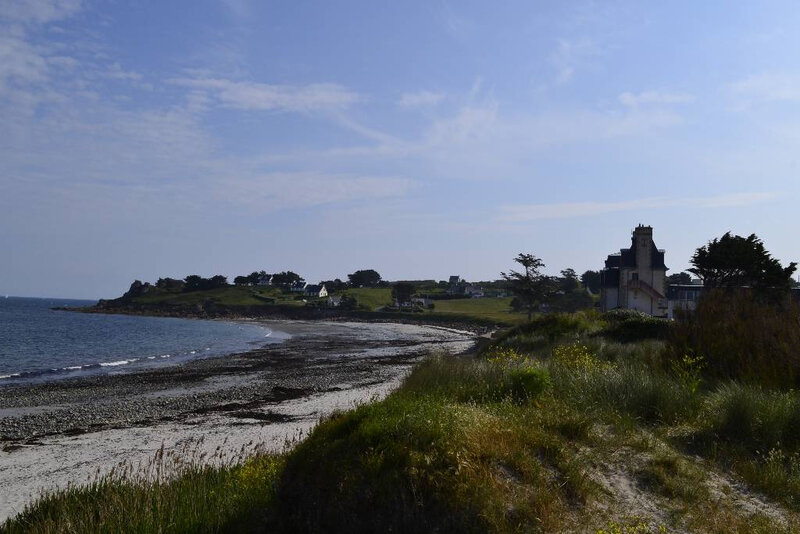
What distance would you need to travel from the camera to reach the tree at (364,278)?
18288 cm

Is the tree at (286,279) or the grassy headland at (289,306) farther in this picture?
the tree at (286,279)

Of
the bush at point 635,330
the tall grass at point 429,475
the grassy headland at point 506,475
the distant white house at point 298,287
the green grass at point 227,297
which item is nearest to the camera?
the tall grass at point 429,475

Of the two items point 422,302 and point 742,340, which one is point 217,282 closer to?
point 422,302

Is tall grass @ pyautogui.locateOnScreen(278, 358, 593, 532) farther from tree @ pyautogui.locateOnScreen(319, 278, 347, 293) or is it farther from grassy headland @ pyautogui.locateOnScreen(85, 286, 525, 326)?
tree @ pyautogui.locateOnScreen(319, 278, 347, 293)

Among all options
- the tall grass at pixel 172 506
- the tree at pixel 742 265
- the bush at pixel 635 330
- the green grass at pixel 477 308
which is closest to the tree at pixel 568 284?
the green grass at pixel 477 308

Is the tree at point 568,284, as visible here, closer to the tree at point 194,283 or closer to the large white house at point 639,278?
the large white house at point 639,278

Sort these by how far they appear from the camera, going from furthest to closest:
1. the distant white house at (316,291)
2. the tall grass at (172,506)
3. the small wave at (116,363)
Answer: the distant white house at (316,291) < the small wave at (116,363) < the tall grass at (172,506)

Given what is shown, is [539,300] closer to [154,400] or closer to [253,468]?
[154,400]

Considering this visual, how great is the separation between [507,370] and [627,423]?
8.88 feet

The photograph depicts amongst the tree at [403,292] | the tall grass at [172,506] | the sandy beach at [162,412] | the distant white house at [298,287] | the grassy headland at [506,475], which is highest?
the distant white house at [298,287]

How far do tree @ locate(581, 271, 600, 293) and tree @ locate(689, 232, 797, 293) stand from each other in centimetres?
7953

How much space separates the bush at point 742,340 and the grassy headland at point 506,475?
239 centimetres

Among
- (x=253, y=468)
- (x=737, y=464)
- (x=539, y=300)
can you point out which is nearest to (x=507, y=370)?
(x=737, y=464)

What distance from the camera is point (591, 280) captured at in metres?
127
